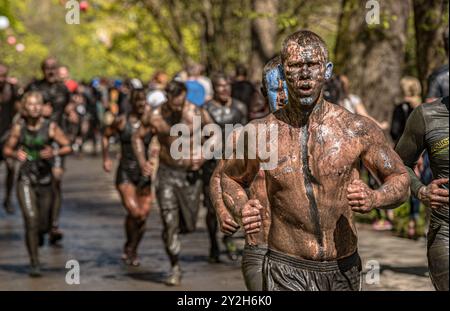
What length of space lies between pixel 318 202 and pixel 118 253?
30.1 ft

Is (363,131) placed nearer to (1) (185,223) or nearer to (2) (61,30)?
(1) (185,223)

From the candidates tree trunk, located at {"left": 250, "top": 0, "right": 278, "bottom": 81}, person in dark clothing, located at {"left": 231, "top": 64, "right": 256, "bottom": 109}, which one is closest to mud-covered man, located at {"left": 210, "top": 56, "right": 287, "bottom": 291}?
person in dark clothing, located at {"left": 231, "top": 64, "right": 256, "bottom": 109}

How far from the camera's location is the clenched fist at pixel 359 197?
18.3 feet

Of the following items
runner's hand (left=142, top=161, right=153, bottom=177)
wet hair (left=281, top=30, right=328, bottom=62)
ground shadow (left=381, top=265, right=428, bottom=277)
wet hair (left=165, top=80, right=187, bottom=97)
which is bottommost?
ground shadow (left=381, top=265, right=428, bottom=277)

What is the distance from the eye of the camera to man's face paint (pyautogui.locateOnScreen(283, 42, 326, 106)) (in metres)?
5.89

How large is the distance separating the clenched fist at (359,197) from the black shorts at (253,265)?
2.56 meters

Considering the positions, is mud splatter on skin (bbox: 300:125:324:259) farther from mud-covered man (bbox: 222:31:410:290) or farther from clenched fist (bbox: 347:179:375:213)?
clenched fist (bbox: 347:179:375:213)

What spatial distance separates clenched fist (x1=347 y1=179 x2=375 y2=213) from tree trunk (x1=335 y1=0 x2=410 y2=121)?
13889 mm

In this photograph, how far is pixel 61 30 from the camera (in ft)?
288

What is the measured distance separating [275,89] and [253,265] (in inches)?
51.4
